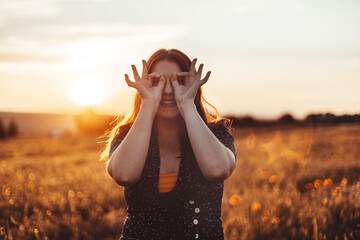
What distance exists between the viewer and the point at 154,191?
86.1 inches

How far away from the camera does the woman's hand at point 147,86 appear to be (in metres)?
2.17

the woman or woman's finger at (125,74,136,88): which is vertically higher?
woman's finger at (125,74,136,88)

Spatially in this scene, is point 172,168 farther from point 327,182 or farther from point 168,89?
point 327,182

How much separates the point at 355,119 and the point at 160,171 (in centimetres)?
219

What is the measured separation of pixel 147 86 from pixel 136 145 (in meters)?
0.42

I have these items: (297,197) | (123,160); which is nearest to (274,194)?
(297,197)

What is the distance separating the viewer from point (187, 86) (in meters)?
2.20

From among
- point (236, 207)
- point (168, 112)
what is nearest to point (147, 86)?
point (168, 112)

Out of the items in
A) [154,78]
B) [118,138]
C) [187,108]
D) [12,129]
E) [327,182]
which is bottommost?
[327,182]

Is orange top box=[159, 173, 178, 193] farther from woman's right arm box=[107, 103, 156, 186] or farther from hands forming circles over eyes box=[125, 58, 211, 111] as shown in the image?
hands forming circles over eyes box=[125, 58, 211, 111]

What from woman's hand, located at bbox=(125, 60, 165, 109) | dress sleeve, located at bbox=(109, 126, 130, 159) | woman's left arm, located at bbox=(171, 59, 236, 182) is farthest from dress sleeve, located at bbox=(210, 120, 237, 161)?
dress sleeve, located at bbox=(109, 126, 130, 159)

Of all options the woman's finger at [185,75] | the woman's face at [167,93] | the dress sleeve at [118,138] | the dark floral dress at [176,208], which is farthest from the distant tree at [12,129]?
the woman's finger at [185,75]

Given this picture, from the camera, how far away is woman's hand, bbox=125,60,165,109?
217 cm

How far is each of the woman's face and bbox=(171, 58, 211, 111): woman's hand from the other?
2.4 inches
